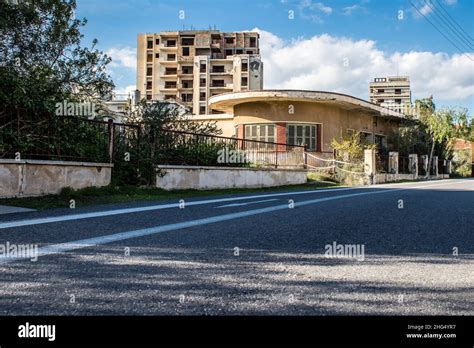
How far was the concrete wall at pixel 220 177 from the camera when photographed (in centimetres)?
1460

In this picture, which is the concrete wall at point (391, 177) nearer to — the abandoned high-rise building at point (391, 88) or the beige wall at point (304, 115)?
the beige wall at point (304, 115)

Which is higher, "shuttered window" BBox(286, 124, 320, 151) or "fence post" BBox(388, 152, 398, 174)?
"shuttered window" BBox(286, 124, 320, 151)

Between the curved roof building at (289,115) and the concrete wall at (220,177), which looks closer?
the concrete wall at (220,177)

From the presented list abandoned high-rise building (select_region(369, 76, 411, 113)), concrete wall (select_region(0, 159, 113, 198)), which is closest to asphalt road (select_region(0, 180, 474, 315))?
concrete wall (select_region(0, 159, 113, 198))

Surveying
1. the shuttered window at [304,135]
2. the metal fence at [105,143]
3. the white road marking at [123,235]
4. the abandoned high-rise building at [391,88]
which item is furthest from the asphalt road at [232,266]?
the abandoned high-rise building at [391,88]

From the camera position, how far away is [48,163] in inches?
410

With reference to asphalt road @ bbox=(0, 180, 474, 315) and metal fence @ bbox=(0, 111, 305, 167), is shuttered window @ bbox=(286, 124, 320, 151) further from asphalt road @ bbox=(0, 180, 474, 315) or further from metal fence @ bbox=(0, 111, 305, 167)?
asphalt road @ bbox=(0, 180, 474, 315)

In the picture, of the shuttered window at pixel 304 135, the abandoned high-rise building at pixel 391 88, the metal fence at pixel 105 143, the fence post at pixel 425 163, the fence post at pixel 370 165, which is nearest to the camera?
the metal fence at pixel 105 143

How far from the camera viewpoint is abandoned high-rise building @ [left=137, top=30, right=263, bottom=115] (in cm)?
8481

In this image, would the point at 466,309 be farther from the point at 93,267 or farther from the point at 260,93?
the point at 260,93

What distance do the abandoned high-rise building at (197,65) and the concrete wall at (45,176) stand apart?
72879 mm

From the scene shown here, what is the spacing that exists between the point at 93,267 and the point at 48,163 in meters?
7.10

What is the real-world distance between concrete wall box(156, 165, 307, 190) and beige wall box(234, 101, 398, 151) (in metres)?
7.93

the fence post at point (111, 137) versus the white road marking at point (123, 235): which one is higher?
the fence post at point (111, 137)
